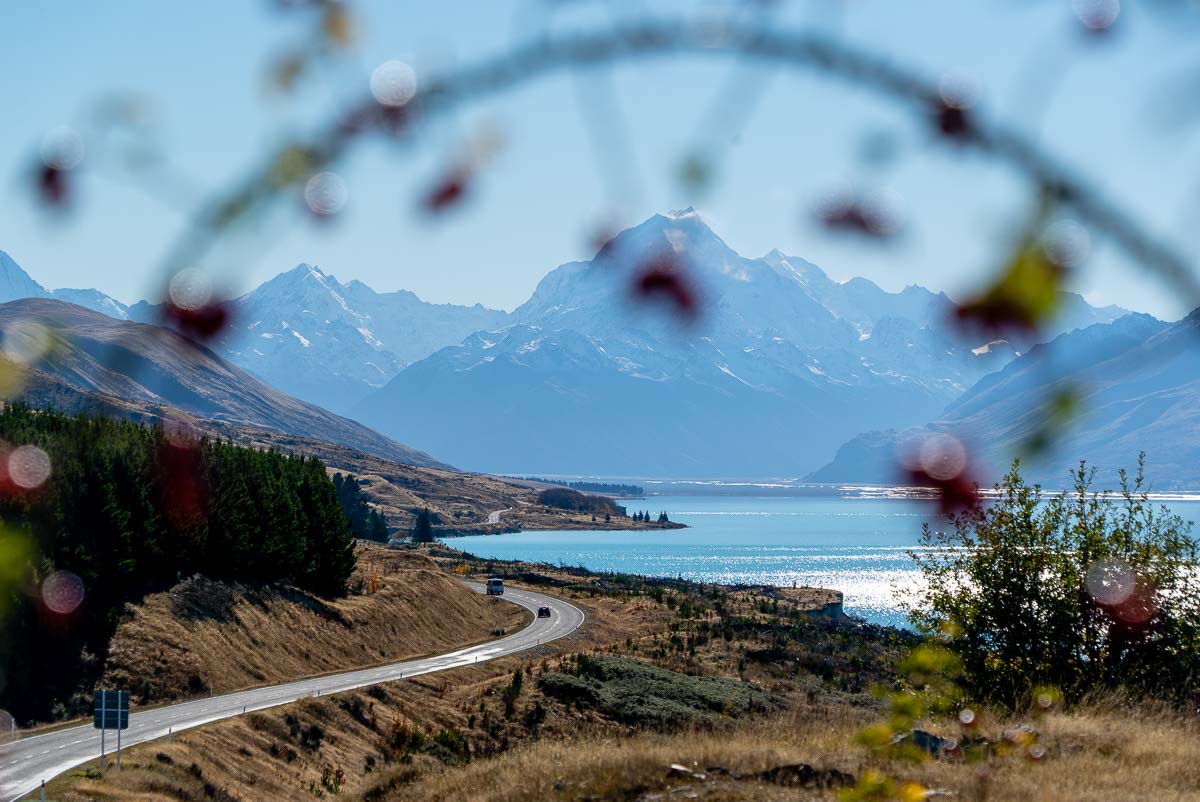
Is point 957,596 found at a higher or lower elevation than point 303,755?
higher

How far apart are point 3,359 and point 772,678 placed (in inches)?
2612

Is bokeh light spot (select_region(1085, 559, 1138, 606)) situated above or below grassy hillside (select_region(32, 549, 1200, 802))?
above

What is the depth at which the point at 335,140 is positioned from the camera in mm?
2654

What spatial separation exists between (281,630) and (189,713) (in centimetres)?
2042

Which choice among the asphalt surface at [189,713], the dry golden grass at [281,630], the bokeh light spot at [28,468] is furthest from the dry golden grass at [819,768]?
the dry golden grass at [281,630]

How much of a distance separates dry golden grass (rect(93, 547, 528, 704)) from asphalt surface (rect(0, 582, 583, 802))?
3.03 metres

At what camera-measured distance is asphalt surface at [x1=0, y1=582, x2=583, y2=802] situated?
125ft

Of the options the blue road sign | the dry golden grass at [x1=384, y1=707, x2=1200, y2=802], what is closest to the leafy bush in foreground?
the dry golden grass at [x1=384, y1=707, x2=1200, y2=802]

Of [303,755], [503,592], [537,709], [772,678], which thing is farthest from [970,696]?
[503,592]

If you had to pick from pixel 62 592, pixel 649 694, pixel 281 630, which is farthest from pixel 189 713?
pixel 649 694

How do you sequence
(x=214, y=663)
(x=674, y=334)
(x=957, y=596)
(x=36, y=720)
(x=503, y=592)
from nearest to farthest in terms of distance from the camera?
(x=674, y=334) → (x=957, y=596) → (x=36, y=720) → (x=214, y=663) → (x=503, y=592)

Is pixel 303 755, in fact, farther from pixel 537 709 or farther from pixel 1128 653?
pixel 1128 653

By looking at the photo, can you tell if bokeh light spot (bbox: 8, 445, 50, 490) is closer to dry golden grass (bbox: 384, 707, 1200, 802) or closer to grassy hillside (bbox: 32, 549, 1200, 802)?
grassy hillside (bbox: 32, 549, 1200, 802)

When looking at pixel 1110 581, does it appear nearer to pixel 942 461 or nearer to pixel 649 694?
pixel 649 694
